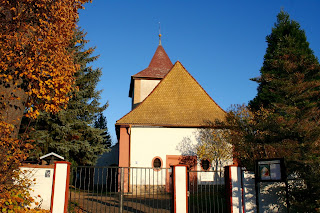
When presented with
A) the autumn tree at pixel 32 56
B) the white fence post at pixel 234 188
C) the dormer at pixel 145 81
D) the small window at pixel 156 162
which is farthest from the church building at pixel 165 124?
the autumn tree at pixel 32 56

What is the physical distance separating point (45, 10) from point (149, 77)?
19303 mm

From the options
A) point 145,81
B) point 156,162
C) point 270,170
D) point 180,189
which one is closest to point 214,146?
point 156,162

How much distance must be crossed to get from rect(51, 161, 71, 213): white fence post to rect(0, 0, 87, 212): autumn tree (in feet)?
2.79

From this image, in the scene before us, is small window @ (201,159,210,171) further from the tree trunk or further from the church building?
the tree trunk

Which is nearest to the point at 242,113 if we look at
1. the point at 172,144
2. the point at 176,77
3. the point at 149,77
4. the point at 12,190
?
the point at 172,144

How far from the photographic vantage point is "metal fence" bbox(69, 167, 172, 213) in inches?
379

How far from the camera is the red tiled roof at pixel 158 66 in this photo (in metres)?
29.3

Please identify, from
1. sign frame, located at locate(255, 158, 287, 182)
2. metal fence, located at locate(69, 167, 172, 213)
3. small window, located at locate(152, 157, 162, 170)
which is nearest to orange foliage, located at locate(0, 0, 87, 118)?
metal fence, located at locate(69, 167, 172, 213)

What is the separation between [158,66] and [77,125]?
1352 centimetres

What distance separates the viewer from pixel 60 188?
9.48 metres

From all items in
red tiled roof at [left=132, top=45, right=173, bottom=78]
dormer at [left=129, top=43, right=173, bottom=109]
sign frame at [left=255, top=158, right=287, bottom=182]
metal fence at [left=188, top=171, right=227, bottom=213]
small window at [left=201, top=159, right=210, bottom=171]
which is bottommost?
metal fence at [left=188, top=171, right=227, bottom=213]

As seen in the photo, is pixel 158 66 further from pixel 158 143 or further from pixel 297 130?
pixel 297 130

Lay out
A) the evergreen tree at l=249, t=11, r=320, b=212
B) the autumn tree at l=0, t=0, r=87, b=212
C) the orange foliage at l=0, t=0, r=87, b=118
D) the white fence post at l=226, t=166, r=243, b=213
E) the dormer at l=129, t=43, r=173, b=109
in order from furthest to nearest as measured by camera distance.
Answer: the dormer at l=129, t=43, r=173, b=109 < the white fence post at l=226, t=166, r=243, b=213 < the evergreen tree at l=249, t=11, r=320, b=212 < the orange foliage at l=0, t=0, r=87, b=118 < the autumn tree at l=0, t=0, r=87, b=212

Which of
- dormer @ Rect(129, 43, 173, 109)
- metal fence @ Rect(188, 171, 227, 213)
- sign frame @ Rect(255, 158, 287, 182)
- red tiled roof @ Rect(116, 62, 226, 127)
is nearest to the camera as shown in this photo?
sign frame @ Rect(255, 158, 287, 182)
